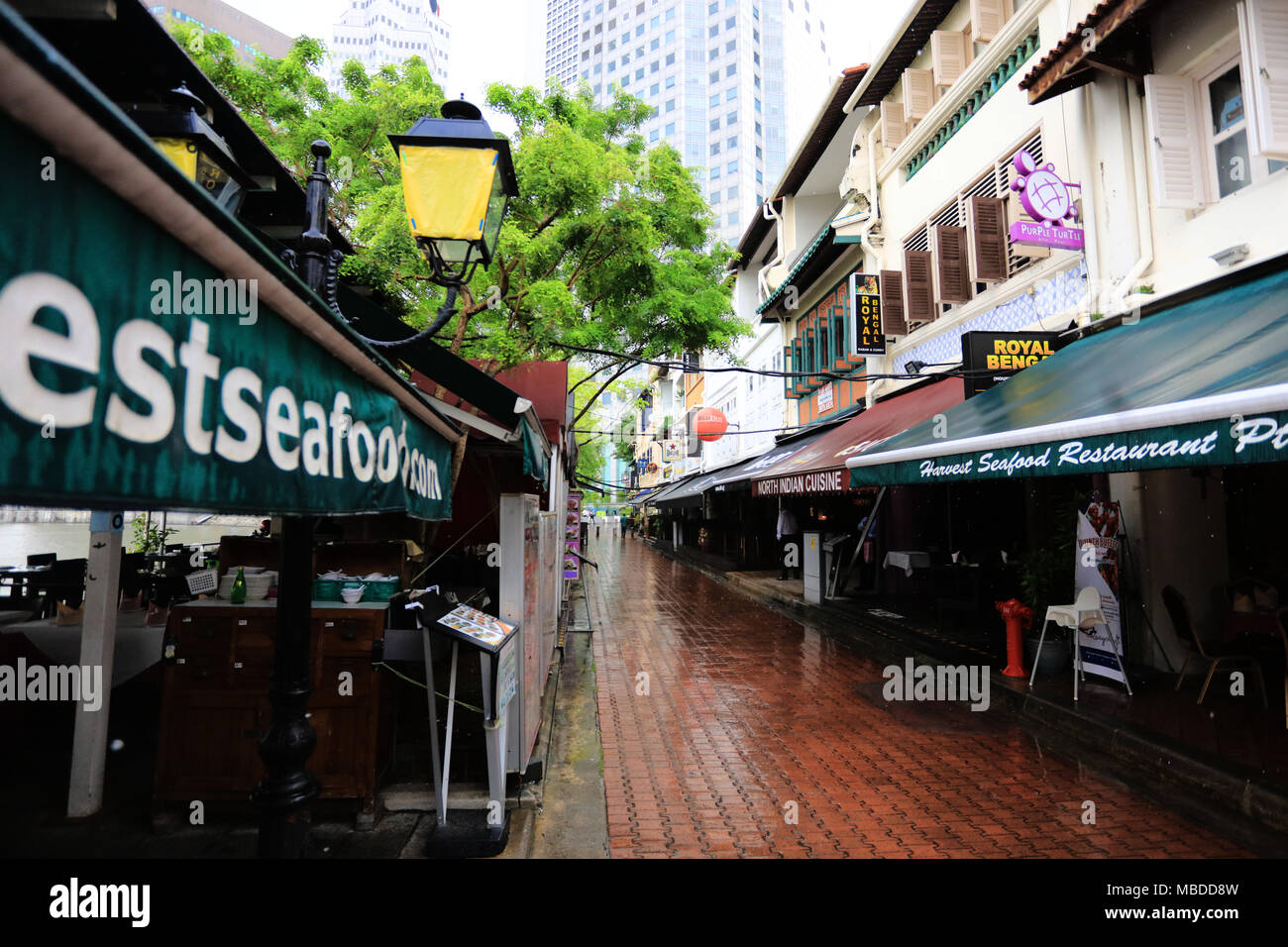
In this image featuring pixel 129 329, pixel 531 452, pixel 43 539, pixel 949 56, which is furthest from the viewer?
pixel 43 539

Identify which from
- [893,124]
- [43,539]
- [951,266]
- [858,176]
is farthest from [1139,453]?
[43,539]

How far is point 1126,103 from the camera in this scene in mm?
7309

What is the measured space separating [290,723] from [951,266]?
10482 mm

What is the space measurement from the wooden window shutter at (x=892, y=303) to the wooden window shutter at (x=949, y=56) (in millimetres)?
3135

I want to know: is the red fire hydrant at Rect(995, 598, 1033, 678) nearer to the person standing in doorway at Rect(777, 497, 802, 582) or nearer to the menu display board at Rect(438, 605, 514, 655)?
the menu display board at Rect(438, 605, 514, 655)

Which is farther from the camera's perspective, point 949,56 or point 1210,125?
point 949,56

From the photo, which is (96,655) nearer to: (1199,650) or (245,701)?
(245,701)

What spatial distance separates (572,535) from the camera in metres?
14.3

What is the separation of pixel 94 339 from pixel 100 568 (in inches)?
168

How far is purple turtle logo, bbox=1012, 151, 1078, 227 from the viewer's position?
7.70 m

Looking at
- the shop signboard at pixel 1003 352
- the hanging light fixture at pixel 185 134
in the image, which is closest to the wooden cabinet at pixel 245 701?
the hanging light fixture at pixel 185 134

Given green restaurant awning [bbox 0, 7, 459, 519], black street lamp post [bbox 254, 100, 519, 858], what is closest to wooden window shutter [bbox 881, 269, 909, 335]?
black street lamp post [bbox 254, 100, 519, 858]

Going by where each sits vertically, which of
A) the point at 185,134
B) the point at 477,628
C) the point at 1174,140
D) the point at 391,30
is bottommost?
the point at 477,628

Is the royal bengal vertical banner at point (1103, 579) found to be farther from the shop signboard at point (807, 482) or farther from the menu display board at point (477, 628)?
the menu display board at point (477, 628)
